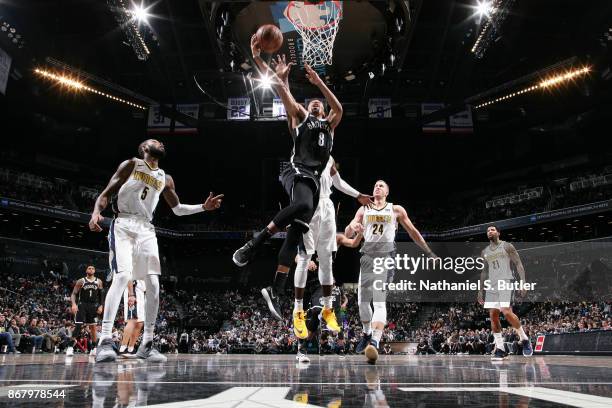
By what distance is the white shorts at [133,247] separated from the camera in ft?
16.4

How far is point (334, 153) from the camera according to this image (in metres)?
29.4

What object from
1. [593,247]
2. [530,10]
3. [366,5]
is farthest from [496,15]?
[593,247]

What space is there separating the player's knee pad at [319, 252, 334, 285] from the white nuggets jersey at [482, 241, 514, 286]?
4143 mm

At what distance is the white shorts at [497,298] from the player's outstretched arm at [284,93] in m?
5.06

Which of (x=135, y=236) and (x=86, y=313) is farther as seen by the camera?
(x=86, y=313)

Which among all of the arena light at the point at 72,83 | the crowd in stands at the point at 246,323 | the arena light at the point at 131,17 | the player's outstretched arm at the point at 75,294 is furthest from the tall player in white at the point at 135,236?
the arena light at the point at 72,83

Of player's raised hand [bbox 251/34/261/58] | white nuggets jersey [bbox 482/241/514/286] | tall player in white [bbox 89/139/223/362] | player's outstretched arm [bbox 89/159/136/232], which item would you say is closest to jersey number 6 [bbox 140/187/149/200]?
tall player in white [bbox 89/139/223/362]

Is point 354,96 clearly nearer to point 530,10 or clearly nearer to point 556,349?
point 530,10

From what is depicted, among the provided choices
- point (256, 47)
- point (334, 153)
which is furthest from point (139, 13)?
point (334, 153)

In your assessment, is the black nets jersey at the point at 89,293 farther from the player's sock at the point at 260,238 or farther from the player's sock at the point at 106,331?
the player's sock at the point at 260,238

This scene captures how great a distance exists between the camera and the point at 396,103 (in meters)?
25.7

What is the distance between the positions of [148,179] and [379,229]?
302 centimetres

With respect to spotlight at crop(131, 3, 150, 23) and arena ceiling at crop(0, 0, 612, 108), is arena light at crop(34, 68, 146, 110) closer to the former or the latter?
arena ceiling at crop(0, 0, 612, 108)

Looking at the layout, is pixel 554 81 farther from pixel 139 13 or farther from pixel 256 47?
pixel 256 47
